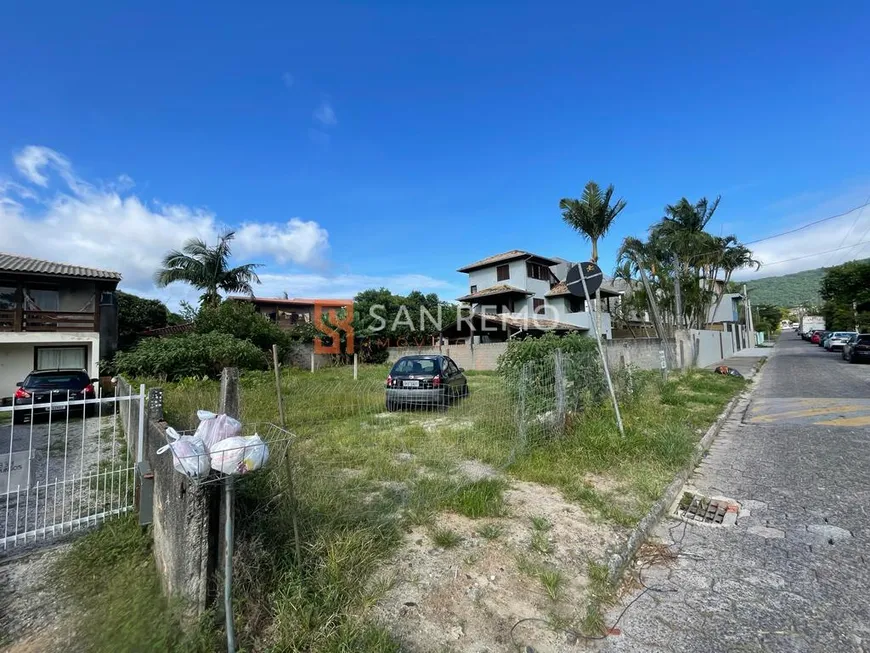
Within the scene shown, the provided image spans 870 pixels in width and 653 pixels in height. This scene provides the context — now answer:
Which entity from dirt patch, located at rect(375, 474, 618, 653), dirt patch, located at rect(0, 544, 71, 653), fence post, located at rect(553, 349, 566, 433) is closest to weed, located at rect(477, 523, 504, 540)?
dirt patch, located at rect(375, 474, 618, 653)

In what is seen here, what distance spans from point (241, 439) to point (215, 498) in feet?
1.64

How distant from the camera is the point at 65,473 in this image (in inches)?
174

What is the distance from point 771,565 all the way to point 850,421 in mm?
7090

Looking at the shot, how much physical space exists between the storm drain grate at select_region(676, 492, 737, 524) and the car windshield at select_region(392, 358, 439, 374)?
5.58 m

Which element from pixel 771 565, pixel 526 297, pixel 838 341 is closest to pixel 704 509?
pixel 771 565

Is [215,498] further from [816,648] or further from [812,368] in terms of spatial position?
[812,368]

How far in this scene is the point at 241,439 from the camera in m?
2.01

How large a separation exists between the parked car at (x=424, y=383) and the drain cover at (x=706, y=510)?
3.46m

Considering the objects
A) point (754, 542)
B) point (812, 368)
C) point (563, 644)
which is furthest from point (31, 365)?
point (812, 368)

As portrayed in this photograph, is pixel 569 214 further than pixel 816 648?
Yes

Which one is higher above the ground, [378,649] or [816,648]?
[378,649]

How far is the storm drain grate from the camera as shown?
3836mm

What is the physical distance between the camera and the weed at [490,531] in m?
3.29

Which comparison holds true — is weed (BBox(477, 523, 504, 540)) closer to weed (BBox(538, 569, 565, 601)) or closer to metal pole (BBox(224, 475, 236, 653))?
weed (BBox(538, 569, 565, 601))
